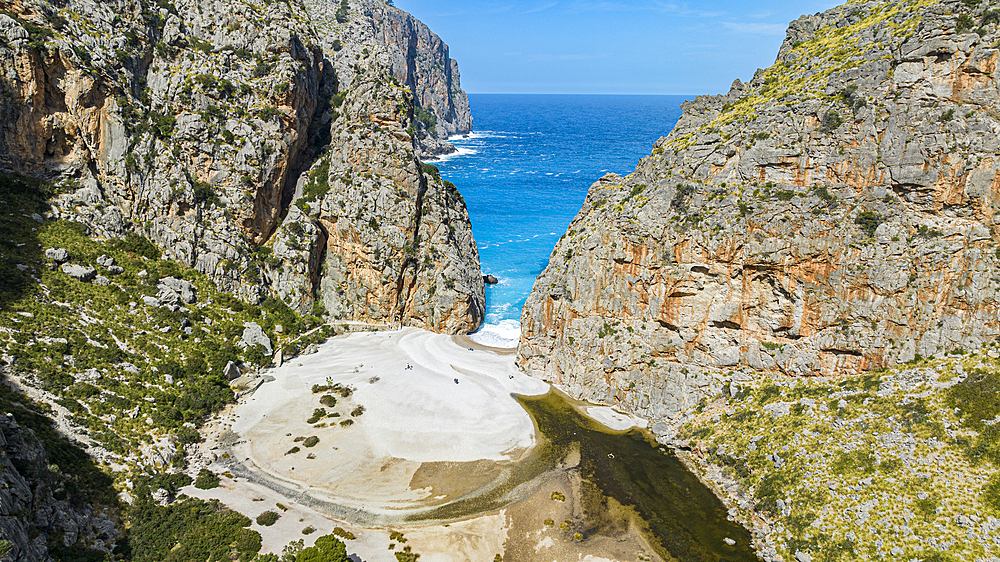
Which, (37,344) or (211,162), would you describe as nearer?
(37,344)

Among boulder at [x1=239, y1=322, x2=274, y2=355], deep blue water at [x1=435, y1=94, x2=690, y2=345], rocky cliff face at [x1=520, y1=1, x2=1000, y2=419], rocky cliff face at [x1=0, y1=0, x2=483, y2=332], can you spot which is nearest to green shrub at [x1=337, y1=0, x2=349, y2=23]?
rocky cliff face at [x1=0, y1=0, x2=483, y2=332]

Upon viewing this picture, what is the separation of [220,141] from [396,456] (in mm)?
45713

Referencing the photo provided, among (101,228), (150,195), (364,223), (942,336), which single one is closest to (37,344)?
(101,228)

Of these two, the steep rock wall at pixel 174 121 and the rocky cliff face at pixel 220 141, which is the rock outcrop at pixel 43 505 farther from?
the rocky cliff face at pixel 220 141

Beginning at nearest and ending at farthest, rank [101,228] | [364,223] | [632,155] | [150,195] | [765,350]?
1. [765,350]
2. [101,228]
3. [150,195]
4. [364,223]
5. [632,155]

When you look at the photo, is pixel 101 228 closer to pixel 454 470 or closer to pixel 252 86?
pixel 252 86

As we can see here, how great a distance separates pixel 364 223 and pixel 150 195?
980 inches

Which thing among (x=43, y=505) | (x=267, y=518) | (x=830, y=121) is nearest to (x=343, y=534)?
(x=267, y=518)

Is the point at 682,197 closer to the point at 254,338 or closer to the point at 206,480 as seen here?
the point at 206,480

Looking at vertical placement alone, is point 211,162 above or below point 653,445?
above

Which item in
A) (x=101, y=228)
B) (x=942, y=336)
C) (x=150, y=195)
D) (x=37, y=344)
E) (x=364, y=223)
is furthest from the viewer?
(x=364, y=223)

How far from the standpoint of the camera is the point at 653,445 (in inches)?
1802

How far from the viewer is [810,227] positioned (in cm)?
4169

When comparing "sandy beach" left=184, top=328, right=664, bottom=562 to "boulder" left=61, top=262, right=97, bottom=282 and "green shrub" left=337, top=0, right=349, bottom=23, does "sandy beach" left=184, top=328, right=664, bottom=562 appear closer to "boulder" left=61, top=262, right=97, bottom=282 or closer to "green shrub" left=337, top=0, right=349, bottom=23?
"boulder" left=61, top=262, right=97, bottom=282
